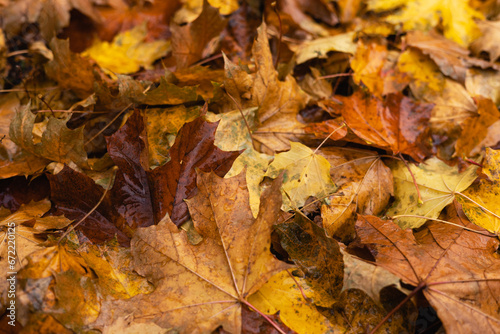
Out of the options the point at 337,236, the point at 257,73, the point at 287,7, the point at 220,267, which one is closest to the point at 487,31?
the point at 287,7

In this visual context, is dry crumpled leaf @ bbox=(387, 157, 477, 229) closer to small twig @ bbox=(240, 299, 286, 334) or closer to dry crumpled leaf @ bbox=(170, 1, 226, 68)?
small twig @ bbox=(240, 299, 286, 334)

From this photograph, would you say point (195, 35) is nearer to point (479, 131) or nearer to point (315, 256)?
point (315, 256)

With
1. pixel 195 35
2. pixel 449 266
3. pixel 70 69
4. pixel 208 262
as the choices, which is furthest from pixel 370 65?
pixel 70 69

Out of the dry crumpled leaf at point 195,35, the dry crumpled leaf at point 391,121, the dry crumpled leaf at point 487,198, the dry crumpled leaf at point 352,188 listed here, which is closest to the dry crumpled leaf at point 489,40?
the dry crumpled leaf at point 391,121

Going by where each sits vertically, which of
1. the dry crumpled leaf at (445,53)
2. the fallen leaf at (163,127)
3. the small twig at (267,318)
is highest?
the dry crumpled leaf at (445,53)

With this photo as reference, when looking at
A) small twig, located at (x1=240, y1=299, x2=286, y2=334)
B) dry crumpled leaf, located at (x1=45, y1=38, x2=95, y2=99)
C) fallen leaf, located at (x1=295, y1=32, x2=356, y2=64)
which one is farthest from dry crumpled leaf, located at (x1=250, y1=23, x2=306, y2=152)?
dry crumpled leaf, located at (x1=45, y1=38, x2=95, y2=99)

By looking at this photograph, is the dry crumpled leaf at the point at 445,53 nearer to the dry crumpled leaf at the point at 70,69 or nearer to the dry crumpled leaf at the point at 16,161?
the dry crumpled leaf at the point at 70,69

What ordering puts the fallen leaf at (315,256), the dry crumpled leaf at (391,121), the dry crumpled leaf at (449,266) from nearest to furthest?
the dry crumpled leaf at (449,266) < the fallen leaf at (315,256) < the dry crumpled leaf at (391,121)
